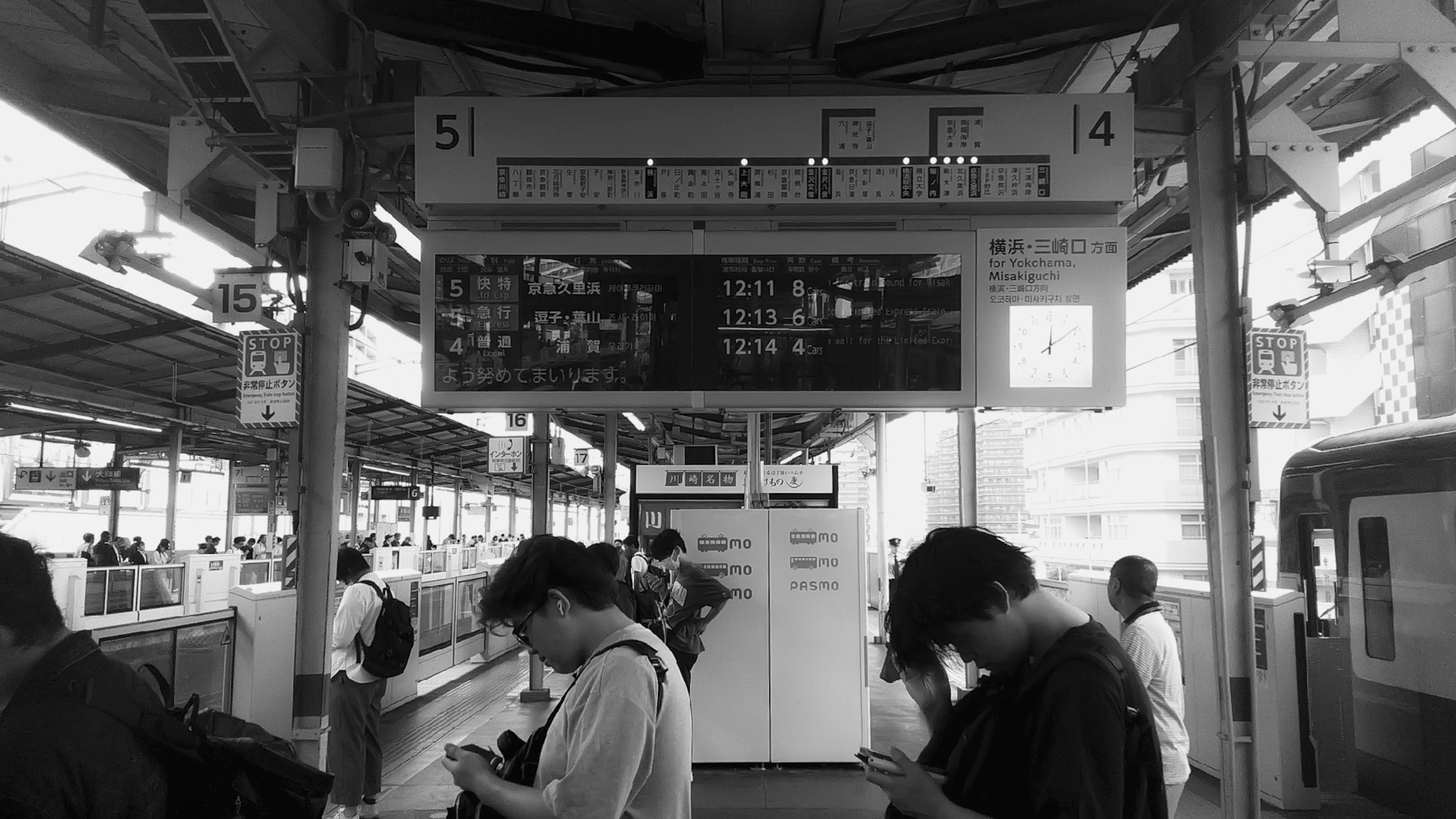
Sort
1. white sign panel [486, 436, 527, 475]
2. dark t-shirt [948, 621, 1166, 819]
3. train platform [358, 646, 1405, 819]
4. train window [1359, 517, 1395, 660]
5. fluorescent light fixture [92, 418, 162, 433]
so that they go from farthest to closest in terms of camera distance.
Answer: fluorescent light fixture [92, 418, 162, 433], white sign panel [486, 436, 527, 475], train window [1359, 517, 1395, 660], train platform [358, 646, 1405, 819], dark t-shirt [948, 621, 1166, 819]

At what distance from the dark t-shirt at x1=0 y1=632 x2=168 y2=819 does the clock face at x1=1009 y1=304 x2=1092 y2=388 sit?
3.66 metres

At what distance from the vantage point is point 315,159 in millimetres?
4711

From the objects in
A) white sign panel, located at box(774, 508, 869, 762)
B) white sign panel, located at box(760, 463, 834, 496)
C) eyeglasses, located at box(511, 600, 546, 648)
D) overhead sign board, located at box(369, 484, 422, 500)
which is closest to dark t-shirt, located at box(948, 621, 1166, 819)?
eyeglasses, located at box(511, 600, 546, 648)

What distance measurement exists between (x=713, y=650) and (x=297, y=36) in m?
5.37

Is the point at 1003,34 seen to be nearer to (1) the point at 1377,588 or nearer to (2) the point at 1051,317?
(2) the point at 1051,317

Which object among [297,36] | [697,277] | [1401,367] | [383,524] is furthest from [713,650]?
[383,524]

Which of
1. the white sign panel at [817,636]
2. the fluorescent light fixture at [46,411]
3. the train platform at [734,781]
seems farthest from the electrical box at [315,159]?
the fluorescent light fixture at [46,411]

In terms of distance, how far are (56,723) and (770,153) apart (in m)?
3.46

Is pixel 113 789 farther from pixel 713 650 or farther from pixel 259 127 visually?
pixel 713 650

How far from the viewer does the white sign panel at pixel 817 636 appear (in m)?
7.93

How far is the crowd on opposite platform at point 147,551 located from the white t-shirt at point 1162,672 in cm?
1123

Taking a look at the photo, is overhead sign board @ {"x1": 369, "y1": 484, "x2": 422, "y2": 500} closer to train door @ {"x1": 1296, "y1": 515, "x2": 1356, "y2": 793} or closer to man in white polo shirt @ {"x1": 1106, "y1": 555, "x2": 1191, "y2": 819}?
train door @ {"x1": 1296, "y1": 515, "x2": 1356, "y2": 793}

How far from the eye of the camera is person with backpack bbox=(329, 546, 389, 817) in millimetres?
6207

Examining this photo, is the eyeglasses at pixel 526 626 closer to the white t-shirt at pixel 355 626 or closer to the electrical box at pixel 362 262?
the electrical box at pixel 362 262
